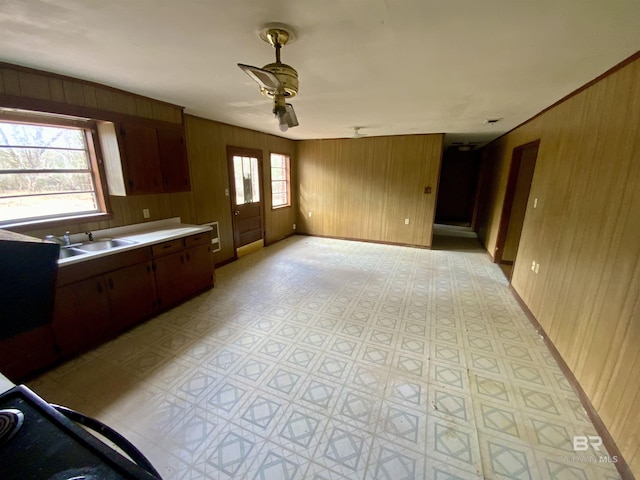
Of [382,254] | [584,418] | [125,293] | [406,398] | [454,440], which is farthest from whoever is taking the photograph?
[382,254]

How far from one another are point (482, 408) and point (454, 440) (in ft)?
1.21

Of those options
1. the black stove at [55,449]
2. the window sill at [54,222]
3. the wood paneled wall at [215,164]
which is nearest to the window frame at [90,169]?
the window sill at [54,222]

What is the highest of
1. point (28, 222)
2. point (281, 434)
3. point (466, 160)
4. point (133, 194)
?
point (466, 160)

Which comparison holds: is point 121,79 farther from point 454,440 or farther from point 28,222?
point 454,440

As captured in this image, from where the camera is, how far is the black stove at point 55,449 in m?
0.58

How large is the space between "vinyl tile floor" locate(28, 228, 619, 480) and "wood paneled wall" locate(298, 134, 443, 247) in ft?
8.29

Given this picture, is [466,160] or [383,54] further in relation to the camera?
[466,160]

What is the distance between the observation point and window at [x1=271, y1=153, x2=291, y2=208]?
18.5ft

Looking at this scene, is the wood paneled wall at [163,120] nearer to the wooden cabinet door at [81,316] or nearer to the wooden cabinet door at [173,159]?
the wooden cabinet door at [173,159]

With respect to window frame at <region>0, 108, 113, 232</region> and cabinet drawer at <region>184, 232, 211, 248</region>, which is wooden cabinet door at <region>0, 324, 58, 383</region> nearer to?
window frame at <region>0, 108, 113, 232</region>

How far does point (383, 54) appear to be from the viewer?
1.79m

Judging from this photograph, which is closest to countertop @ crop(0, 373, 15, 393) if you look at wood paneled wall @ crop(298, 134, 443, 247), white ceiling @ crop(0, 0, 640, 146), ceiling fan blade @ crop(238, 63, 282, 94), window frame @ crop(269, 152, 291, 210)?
ceiling fan blade @ crop(238, 63, 282, 94)

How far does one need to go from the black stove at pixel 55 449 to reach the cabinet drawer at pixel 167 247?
2069 millimetres

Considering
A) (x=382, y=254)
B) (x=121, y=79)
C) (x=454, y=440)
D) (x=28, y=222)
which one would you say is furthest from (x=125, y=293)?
(x=382, y=254)
